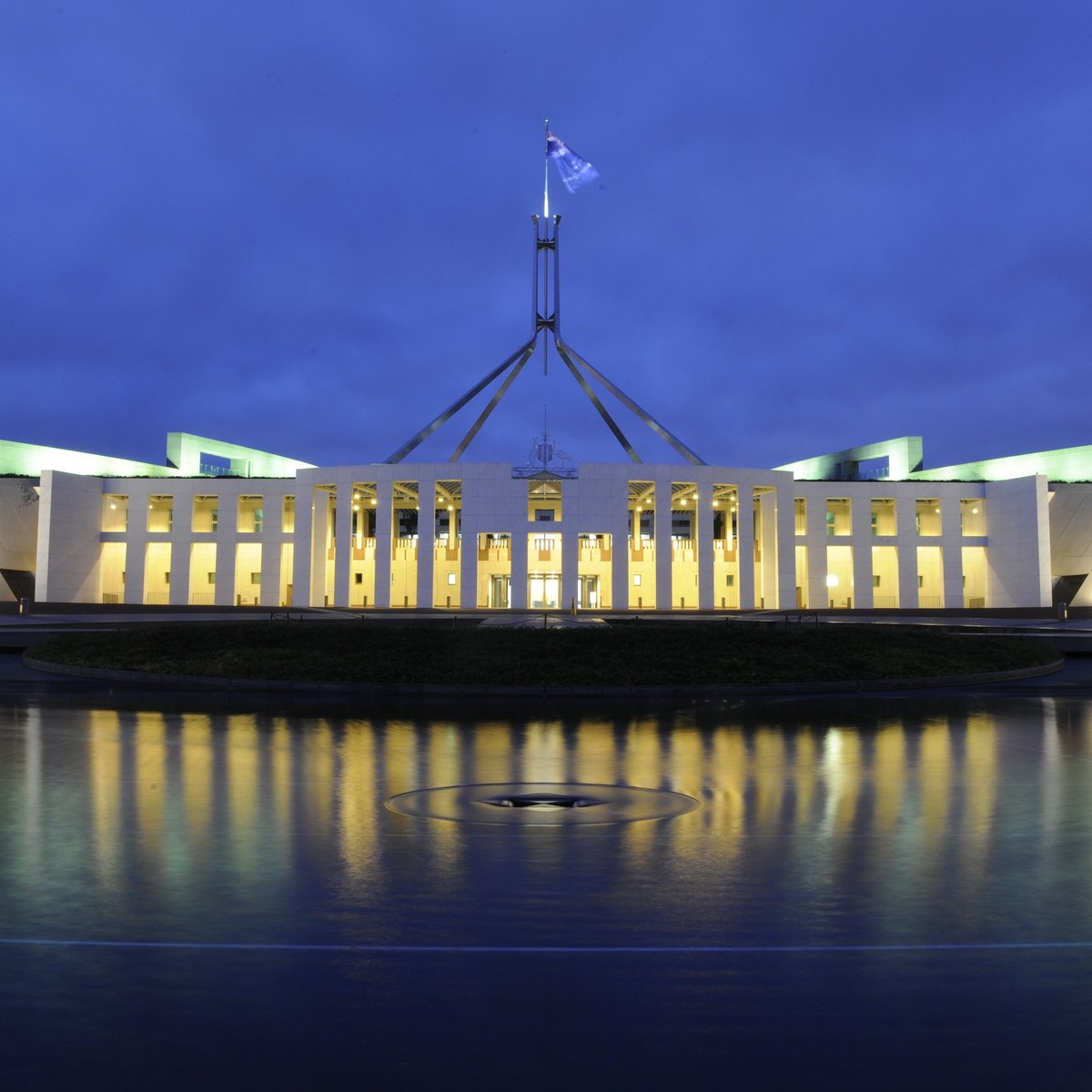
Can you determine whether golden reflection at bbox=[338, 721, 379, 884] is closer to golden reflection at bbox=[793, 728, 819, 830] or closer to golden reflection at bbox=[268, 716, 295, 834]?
golden reflection at bbox=[268, 716, 295, 834]

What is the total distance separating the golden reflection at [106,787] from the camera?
7387 millimetres

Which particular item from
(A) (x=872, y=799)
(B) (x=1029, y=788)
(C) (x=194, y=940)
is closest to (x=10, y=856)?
(C) (x=194, y=940)

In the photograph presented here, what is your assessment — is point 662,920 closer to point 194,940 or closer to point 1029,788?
point 194,940

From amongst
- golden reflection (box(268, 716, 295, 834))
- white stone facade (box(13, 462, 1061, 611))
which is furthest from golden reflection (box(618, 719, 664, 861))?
white stone facade (box(13, 462, 1061, 611))

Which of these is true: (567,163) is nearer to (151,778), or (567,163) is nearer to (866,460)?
(866,460)

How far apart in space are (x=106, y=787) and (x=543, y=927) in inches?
240

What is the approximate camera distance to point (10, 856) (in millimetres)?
7371

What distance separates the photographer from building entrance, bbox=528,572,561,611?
198ft

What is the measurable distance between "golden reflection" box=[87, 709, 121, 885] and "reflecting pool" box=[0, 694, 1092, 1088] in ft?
0.16

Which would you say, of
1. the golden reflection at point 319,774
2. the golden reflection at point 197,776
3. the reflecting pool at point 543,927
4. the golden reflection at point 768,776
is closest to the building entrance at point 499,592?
the golden reflection at point 197,776

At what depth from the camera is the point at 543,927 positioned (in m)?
5.84

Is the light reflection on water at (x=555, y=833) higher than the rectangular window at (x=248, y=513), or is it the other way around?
the rectangular window at (x=248, y=513)

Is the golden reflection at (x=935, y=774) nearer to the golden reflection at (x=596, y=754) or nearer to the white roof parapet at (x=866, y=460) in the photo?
the golden reflection at (x=596, y=754)

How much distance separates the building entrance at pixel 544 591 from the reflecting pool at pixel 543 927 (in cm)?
4844
